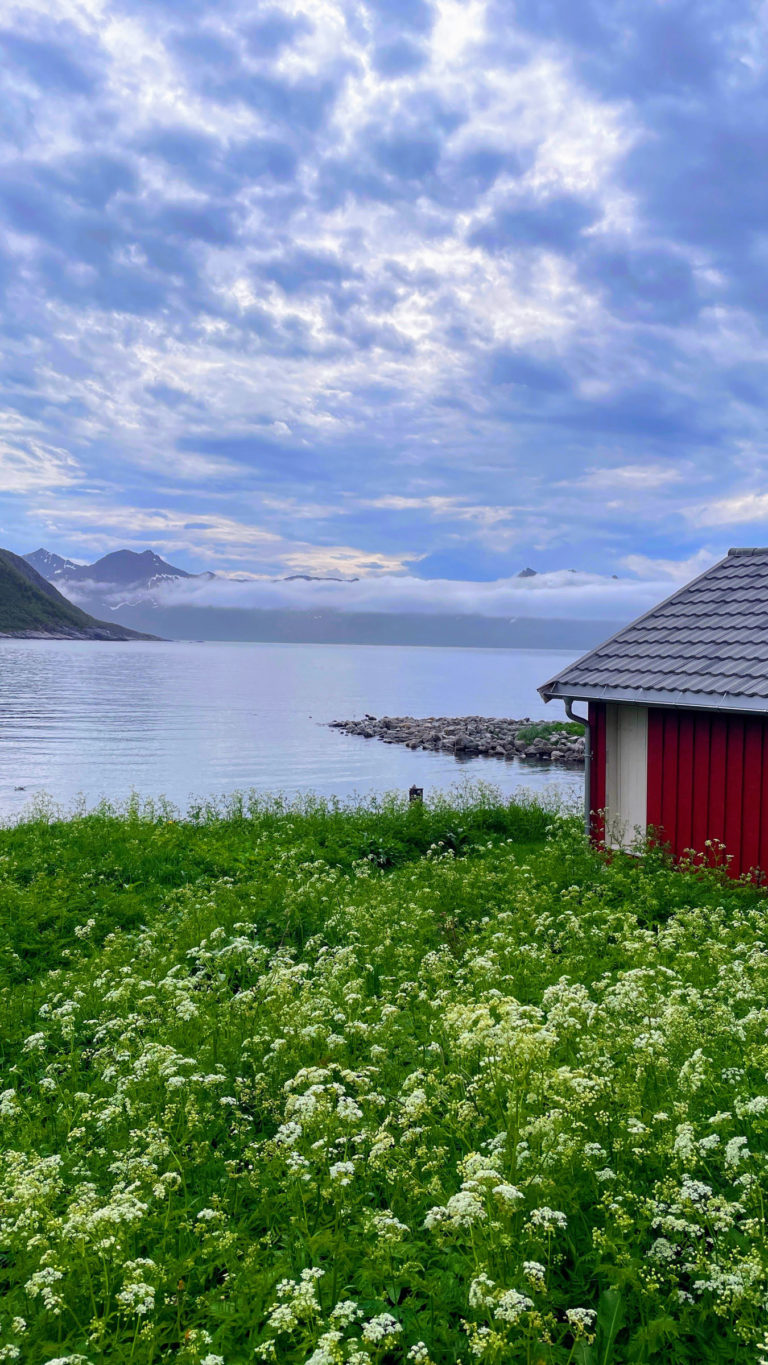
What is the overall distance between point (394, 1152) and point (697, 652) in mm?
10448

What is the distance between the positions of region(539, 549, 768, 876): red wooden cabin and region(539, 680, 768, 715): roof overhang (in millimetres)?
18

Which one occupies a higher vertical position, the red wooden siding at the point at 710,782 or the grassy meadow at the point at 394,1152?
the red wooden siding at the point at 710,782

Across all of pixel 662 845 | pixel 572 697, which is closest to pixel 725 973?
pixel 662 845

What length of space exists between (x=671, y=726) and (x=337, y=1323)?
10.7 metres

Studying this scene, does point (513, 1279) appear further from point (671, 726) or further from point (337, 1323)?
point (671, 726)

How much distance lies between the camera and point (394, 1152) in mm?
4223

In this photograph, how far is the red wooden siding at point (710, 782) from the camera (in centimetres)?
1152

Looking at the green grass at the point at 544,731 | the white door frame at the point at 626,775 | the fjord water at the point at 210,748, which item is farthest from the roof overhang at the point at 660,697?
the green grass at the point at 544,731

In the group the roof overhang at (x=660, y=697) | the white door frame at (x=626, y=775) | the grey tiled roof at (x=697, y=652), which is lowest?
the white door frame at (x=626, y=775)

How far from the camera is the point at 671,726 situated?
12734 mm

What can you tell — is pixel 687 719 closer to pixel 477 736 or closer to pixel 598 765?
pixel 598 765

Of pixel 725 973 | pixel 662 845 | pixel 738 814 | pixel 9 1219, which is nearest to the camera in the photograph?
pixel 9 1219

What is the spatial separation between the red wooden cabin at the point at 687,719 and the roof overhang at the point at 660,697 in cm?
2

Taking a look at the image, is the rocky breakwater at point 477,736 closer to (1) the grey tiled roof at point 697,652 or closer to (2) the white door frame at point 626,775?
(1) the grey tiled roof at point 697,652
